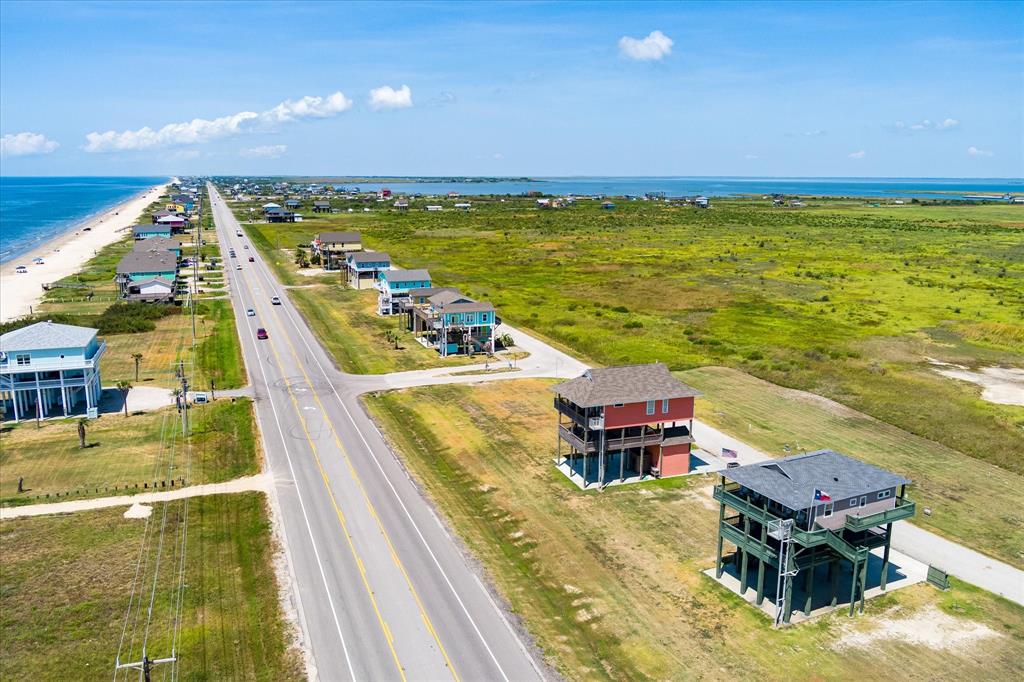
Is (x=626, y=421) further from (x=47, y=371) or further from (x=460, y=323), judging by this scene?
(x=47, y=371)

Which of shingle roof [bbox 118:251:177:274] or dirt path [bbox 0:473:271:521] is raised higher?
shingle roof [bbox 118:251:177:274]

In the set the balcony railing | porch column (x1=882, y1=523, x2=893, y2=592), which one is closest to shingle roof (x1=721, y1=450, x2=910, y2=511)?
the balcony railing

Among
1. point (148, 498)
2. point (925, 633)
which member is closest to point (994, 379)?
point (925, 633)

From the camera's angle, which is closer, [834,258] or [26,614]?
[26,614]

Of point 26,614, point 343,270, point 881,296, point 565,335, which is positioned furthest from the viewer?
point 343,270

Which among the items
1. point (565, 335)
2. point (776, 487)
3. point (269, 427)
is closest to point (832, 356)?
point (565, 335)

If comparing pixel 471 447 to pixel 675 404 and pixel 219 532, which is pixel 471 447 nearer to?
pixel 675 404

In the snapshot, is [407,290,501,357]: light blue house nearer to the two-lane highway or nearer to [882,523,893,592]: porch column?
the two-lane highway
